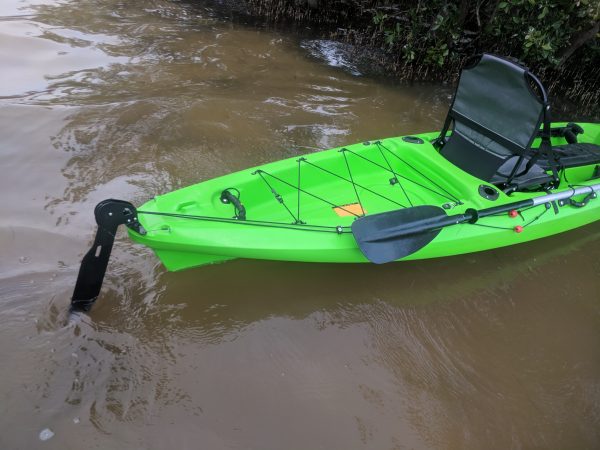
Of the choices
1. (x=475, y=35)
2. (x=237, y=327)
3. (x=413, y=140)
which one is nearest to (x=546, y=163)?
(x=413, y=140)

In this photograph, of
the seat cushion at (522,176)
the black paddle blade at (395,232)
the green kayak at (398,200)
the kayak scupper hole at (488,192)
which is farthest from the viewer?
the seat cushion at (522,176)

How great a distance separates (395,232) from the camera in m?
3.07

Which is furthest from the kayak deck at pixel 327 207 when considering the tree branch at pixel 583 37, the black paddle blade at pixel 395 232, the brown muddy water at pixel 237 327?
the tree branch at pixel 583 37

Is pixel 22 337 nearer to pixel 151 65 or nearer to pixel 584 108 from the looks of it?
pixel 151 65

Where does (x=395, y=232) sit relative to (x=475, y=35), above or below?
below

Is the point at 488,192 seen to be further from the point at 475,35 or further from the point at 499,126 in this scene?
the point at 475,35

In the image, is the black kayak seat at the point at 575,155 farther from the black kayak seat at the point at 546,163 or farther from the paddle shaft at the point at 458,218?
the paddle shaft at the point at 458,218

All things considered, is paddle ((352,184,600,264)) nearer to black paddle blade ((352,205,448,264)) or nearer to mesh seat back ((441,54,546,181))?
black paddle blade ((352,205,448,264))

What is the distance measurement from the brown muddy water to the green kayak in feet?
1.17

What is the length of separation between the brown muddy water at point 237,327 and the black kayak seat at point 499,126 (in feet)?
2.52

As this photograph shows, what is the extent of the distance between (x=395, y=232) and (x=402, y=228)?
0.07 meters

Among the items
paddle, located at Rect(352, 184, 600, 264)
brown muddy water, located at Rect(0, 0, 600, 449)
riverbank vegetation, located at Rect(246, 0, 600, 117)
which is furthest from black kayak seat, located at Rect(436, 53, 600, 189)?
riverbank vegetation, located at Rect(246, 0, 600, 117)

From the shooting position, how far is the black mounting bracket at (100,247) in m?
2.52

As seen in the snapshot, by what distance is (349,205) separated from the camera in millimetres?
3750
